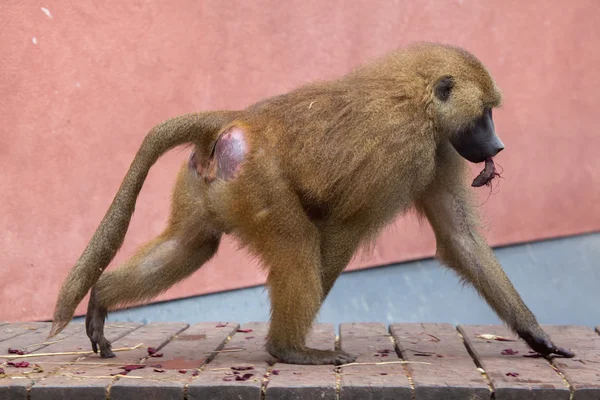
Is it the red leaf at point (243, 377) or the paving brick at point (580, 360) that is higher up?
the red leaf at point (243, 377)

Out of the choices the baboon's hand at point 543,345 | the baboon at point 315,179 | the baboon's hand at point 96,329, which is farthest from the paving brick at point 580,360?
the baboon's hand at point 96,329

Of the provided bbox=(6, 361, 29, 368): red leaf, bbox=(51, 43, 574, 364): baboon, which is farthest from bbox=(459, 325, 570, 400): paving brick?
bbox=(6, 361, 29, 368): red leaf

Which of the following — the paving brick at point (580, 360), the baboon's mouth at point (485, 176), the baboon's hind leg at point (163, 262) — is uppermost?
the baboon's mouth at point (485, 176)

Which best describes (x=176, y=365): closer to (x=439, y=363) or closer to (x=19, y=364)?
(x=19, y=364)

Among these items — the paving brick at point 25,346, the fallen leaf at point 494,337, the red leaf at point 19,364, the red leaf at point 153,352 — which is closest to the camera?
the paving brick at point 25,346

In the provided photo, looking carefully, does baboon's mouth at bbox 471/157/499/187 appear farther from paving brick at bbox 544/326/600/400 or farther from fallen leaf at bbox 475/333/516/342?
fallen leaf at bbox 475/333/516/342

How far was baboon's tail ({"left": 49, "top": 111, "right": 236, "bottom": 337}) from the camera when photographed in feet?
14.4

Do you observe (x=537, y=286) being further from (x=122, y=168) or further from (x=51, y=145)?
(x=51, y=145)

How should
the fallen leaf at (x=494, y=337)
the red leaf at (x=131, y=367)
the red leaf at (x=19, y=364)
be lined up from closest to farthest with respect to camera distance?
the red leaf at (x=131, y=367) < the red leaf at (x=19, y=364) < the fallen leaf at (x=494, y=337)

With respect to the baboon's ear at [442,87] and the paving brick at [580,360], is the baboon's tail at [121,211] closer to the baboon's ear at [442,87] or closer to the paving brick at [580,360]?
the baboon's ear at [442,87]

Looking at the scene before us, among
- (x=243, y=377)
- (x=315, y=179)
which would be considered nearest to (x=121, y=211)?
(x=315, y=179)

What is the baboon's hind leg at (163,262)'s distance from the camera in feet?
15.5

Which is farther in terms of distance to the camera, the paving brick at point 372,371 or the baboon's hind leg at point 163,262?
the baboon's hind leg at point 163,262

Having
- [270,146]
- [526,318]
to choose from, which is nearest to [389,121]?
[270,146]
